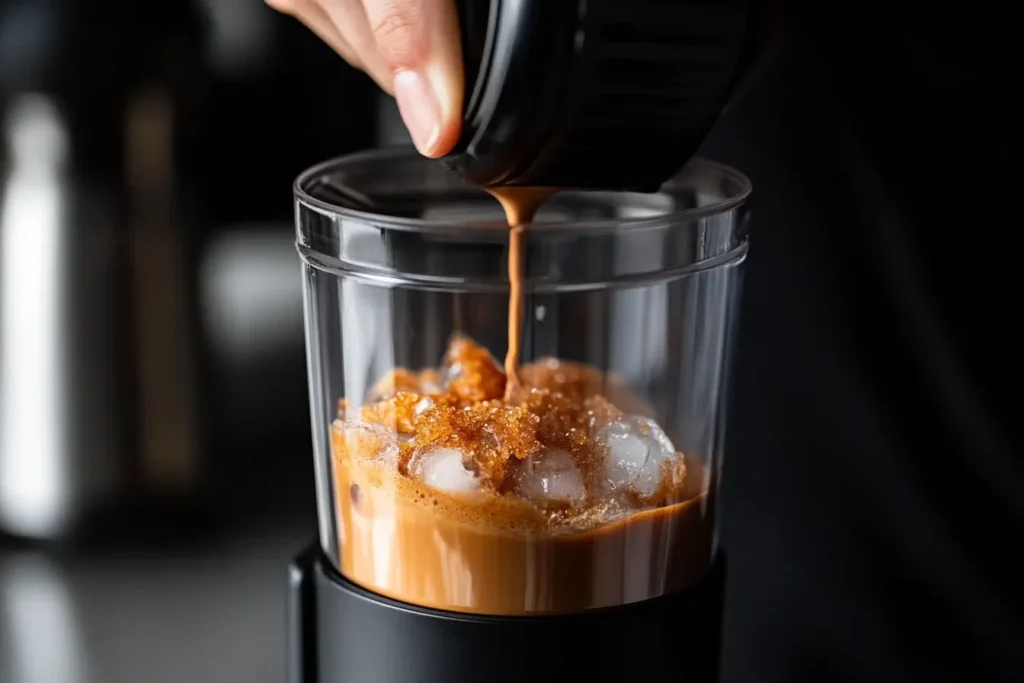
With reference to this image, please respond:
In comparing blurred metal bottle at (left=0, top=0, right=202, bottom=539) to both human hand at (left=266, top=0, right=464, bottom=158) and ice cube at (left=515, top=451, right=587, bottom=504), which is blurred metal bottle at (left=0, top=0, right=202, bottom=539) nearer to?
human hand at (left=266, top=0, right=464, bottom=158)

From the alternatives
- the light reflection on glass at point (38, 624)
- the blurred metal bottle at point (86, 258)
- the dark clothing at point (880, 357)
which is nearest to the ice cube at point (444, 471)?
the dark clothing at point (880, 357)

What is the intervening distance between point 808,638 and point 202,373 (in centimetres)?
69

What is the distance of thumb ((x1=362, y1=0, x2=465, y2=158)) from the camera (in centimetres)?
57

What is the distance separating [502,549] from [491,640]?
5 centimetres

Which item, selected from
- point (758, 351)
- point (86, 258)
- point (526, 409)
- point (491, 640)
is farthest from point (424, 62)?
point (86, 258)

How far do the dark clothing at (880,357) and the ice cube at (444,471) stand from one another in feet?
1.44

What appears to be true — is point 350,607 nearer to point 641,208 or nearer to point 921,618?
point 641,208

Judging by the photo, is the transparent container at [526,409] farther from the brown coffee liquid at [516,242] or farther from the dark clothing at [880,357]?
the dark clothing at [880,357]

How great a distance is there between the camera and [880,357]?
948 millimetres

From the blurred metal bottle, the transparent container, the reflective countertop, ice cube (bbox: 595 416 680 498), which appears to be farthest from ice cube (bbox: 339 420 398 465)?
the blurred metal bottle

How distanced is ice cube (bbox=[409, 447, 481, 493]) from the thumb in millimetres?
154

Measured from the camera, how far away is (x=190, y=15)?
4.01ft

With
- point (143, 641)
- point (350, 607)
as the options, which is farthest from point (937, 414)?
point (143, 641)

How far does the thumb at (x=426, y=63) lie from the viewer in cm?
57
